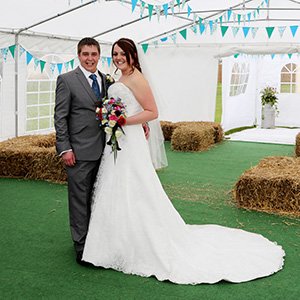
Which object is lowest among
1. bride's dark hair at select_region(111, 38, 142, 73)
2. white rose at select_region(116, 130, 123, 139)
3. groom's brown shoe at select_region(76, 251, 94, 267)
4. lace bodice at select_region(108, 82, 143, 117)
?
groom's brown shoe at select_region(76, 251, 94, 267)

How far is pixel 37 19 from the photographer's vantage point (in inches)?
306

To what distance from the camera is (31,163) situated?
6.72 metres

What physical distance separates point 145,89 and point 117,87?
0.74 ft

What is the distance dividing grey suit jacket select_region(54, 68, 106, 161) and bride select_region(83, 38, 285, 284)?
0.15 m

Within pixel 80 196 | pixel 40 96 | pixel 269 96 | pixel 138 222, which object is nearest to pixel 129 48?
pixel 80 196

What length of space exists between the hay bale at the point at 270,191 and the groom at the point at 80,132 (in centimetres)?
229

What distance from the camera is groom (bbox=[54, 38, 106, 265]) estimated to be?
3.39 m

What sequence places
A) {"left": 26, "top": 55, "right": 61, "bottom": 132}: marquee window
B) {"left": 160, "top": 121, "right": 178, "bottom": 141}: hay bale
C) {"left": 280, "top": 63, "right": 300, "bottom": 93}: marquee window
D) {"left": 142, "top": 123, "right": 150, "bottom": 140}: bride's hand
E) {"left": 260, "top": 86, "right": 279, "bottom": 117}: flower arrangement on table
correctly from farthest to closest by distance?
1. {"left": 280, "top": 63, "right": 300, "bottom": 93}: marquee window
2. {"left": 260, "top": 86, "right": 279, "bottom": 117}: flower arrangement on table
3. {"left": 160, "top": 121, "right": 178, "bottom": 141}: hay bale
4. {"left": 26, "top": 55, "right": 61, "bottom": 132}: marquee window
5. {"left": 142, "top": 123, "right": 150, "bottom": 140}: bride's hand

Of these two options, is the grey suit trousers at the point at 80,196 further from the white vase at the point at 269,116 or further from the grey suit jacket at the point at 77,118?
the white vase at the point at 269,116

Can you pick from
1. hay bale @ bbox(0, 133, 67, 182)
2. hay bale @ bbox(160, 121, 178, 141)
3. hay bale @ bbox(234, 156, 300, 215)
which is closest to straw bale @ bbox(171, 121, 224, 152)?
hay bale @ bbox(160, 121, 178, 141)

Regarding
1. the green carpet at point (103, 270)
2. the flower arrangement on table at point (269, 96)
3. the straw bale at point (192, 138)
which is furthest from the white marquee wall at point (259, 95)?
the green carpet at point (103, 270)

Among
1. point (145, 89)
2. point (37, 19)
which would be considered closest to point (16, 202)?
point (145, 89)

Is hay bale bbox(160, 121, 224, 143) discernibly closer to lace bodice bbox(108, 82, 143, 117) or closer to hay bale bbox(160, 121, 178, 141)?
hay bale bbox(160, 121, 178, 141)

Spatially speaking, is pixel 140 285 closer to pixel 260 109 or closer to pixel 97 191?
pixel 97 191
